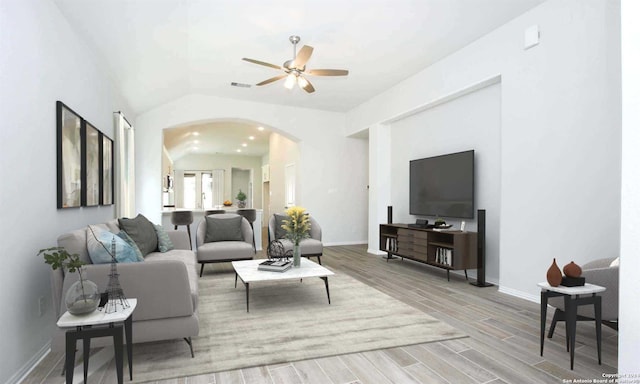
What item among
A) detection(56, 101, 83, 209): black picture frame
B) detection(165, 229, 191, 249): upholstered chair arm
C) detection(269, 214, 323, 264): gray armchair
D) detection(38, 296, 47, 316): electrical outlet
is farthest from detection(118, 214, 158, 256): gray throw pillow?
detection(269, 214, 323, 264): gray armchair

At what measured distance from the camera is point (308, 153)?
8.47m

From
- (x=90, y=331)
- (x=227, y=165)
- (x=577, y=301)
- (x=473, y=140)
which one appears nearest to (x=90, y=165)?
(x=90, y=331)

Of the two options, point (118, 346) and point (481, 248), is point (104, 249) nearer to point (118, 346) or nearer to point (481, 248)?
point (118, 346)

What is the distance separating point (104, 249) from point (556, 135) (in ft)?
14.0

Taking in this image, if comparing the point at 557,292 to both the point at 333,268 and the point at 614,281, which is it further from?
the point at 333,268

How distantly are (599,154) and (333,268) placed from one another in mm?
3778

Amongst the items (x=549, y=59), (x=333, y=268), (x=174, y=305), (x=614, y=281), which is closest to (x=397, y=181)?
(x=333, y=268)

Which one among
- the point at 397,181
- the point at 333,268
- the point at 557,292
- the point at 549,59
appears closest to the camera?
the point at 557,292

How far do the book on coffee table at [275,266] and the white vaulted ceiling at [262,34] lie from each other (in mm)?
2835

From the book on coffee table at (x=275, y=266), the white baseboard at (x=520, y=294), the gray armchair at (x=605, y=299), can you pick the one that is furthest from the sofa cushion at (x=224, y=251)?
the gray armchair at (x=605, y=299)

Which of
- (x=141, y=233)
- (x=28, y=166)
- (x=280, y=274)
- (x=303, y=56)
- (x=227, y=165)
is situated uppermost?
(x=303, y=56)

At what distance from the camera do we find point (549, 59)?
377 cm

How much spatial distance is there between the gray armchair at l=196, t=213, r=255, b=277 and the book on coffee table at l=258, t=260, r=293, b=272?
1.25 m

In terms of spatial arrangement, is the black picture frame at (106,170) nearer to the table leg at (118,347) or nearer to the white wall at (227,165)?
the table leg at (118,347)
